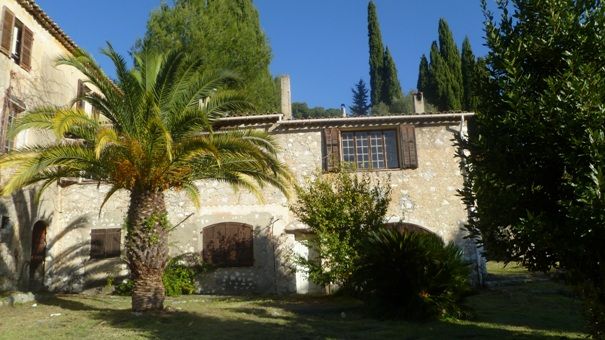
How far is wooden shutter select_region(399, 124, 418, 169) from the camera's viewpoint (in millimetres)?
15352

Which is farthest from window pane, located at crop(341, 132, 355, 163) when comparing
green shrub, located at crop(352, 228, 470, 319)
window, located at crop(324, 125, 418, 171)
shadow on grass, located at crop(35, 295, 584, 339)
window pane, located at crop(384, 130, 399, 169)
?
green shrub, located at crop(352, 228, 470, 319)

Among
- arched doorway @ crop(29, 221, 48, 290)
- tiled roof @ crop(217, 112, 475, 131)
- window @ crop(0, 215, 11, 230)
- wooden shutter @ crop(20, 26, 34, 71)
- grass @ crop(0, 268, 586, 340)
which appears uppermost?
wooden shutter @ crop(20, 26, 34, 71)

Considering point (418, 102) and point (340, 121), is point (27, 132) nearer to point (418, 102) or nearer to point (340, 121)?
point (340, 121)

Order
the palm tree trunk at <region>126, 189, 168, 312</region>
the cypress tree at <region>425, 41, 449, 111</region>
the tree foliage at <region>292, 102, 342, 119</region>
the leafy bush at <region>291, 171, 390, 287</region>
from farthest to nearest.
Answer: the tree foliage at <region>292, 102, 342, 119</region> < the cypress tree at <region>425, 41, 449, 111</region> < the leafy bush at <region>291, 171, 390, 287</region> < the palm tree trunk at <region>126, 189, 168, 312</region>

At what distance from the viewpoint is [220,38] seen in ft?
75.1

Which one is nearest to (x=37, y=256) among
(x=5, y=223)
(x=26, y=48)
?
(x=5, y=223)

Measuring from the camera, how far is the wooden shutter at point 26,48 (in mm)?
14125

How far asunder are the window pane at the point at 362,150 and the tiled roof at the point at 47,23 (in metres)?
8.89

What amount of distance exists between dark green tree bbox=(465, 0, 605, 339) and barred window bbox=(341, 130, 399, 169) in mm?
9400

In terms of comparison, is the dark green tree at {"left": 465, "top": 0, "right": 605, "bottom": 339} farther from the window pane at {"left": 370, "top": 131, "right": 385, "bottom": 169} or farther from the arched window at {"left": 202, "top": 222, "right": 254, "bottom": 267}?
the arched window at {"left": 202, "top": 222, "right": 254, "bottom": 267}

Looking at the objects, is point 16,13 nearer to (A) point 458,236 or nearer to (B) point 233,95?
(B) point 233,95

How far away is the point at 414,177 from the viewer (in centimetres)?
1537

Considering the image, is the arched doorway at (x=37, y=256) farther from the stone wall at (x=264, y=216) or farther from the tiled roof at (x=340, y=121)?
the tiled roof at (x=340, y=121)

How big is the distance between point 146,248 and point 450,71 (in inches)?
1215
